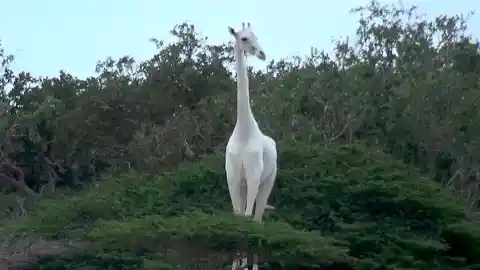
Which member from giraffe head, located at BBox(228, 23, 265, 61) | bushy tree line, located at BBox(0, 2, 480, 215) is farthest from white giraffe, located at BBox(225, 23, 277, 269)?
bushy tree line, located at BBox(0, 2, 480, 215)

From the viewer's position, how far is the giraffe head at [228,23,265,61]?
28.6 ft

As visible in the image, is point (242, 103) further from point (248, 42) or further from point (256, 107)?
point (256, 107)

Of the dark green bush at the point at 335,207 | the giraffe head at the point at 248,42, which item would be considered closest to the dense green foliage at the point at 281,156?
the dark green bush at the point at 335,207

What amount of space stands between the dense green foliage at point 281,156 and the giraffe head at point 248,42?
1.61 meters

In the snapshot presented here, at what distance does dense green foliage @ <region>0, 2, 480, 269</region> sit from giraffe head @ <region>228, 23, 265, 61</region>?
1.61 meters

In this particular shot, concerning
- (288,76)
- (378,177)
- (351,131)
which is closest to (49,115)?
(288,76)

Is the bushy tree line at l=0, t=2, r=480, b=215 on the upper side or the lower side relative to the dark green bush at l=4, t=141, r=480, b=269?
upper

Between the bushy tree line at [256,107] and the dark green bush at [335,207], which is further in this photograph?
the bushy tree line at [256,107]

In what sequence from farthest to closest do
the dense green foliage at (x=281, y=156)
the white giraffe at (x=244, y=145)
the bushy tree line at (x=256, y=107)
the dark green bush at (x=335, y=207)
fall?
the bushy tree line at (x=256, y=107), the dark green bush at (x=335, y=207), the dense green foliage at (x=281, y=156), the white giraffe at (x=244, y=145)

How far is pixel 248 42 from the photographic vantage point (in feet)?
28.5

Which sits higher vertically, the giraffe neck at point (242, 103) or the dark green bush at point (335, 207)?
the giraffe neck at point (242, 103)

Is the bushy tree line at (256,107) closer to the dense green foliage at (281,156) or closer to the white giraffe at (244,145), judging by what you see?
the dense green foliage at (281,156)

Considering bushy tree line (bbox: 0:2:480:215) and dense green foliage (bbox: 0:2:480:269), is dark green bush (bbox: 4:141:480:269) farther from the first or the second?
bushy tree line (bbox: 0:2:480:215)

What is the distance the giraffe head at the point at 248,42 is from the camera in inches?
343
